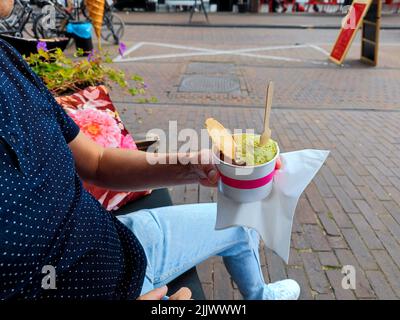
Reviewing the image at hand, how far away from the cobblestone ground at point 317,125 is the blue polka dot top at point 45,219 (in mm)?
1196

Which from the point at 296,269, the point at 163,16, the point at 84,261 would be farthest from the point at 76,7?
the point at 84,261

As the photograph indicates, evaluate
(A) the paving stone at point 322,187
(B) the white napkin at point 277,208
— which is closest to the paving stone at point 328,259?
(A) the paving stone at point 322,187

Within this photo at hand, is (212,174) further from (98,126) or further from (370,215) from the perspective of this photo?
(370,215)

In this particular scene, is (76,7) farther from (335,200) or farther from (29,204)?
(29,204)

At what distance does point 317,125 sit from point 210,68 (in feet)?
10.9

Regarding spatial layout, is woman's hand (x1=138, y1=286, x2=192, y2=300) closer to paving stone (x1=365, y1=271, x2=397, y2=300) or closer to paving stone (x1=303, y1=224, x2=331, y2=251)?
paving stone (x1=365, y1=271, x2=397, y2=300)

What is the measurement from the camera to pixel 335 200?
3.11 metres

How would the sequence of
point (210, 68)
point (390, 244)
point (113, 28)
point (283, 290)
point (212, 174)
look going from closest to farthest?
point (212, 174) < point (283, 290) < point (390, 244) < point (210, 68) < point (113, 28)

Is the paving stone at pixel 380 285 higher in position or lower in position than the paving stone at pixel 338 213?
higher

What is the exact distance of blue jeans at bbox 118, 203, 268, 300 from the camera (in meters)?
1.38

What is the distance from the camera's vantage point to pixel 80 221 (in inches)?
42.1

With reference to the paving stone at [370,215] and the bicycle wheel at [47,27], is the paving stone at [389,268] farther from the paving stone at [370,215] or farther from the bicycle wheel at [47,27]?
the bicycle wheel at [47,27]

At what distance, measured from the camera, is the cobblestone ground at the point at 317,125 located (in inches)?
94.1

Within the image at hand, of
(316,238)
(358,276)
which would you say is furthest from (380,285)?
(316,238)
